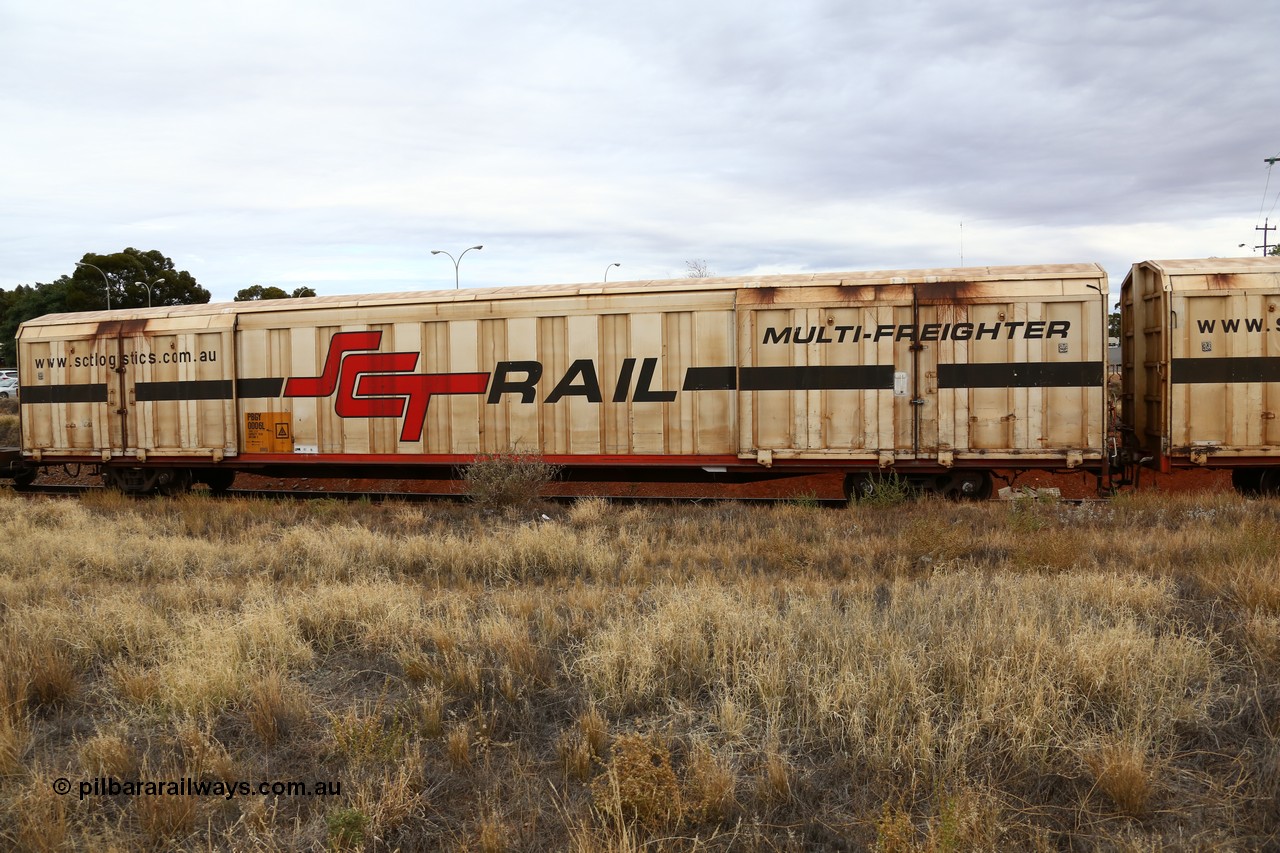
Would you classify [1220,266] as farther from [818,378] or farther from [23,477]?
[23,477]

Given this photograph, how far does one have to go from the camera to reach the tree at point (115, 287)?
62.6 metres

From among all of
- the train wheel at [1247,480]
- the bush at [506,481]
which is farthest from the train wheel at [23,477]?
the train wheel at [1247,480]

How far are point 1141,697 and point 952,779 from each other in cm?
133

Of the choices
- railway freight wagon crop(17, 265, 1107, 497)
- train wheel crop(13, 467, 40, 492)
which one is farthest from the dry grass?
train wheel crop(13, 467, 40, 492)

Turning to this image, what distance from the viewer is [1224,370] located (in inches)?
447

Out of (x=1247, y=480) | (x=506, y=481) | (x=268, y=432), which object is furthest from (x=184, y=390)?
(x=1247, y=480)

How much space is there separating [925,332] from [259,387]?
10.8 meters

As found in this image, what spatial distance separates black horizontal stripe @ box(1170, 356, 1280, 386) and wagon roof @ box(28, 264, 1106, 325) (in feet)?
5.49

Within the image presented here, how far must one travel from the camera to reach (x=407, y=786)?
376cm

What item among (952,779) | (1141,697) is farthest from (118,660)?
(1141,697)

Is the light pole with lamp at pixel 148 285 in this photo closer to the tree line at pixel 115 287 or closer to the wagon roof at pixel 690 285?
the tree line at pixel 115 287

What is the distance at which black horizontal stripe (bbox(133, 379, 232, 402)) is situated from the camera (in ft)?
47.3

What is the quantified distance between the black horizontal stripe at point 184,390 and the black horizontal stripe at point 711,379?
313 inches

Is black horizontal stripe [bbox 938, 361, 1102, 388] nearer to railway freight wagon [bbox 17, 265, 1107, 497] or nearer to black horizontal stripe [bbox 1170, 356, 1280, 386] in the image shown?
railway freight wagon [bbox 17, 265, 1107, 497]
